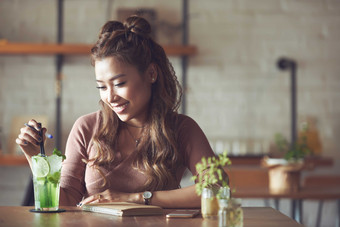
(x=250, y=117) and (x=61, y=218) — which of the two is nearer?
(x=61, y=218)

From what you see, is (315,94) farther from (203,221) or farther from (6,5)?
(203,221)

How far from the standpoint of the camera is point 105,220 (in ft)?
4.84

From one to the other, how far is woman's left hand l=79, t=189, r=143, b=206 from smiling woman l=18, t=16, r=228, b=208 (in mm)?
57

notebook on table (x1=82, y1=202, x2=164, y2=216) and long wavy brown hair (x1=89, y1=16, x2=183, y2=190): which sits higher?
long wavy brown hair (x1=89, y1=16, x2=183, y2=190)

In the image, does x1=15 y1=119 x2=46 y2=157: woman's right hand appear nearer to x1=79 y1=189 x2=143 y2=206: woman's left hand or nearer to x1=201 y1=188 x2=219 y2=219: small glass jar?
x1=79 y1=189 x2=143 y2=206: woman's left hand

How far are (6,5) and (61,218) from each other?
146 inches

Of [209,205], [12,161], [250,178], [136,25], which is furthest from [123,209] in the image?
[12,161]

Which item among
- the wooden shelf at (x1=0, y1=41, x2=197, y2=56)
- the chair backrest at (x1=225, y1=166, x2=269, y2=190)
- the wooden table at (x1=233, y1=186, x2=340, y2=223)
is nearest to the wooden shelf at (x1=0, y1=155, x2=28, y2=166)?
the wooden shelf at (x1=0, y1=41, x2=197, y2=56)

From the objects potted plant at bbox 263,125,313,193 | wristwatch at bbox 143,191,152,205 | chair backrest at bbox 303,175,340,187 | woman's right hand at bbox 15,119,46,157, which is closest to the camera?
woman's right hand at bbox 15,119,46,157

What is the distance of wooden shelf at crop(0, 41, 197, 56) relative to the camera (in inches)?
178

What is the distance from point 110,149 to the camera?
6.79ft

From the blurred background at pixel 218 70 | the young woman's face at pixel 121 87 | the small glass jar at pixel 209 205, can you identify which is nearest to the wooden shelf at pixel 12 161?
the blurred background at pixel 218 70

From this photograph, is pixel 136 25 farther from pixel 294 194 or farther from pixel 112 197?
pixel 294 194

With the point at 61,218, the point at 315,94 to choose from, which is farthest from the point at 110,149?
the point at 315,94
